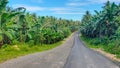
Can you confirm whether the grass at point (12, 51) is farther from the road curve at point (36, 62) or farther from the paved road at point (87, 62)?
the paved road at point (87, 62)

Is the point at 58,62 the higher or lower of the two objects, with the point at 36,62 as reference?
lower

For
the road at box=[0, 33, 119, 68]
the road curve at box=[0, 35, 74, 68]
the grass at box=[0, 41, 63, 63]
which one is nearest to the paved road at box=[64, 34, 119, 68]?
the road at box=[0, 33, 119, 68]

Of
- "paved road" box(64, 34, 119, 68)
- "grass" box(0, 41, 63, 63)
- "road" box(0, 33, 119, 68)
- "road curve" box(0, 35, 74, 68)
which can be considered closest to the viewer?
"road curve" box(0, 35, 74, 68)

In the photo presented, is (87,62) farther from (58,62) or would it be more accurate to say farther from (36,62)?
(36,62)

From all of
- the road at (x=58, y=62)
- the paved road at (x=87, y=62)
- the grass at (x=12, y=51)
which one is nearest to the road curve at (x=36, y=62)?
the road at (x=58, y=62)

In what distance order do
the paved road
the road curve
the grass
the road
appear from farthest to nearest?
the grass
the paved road
the road
the road curve

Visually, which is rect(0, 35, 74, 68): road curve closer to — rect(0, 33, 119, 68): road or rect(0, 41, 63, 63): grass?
rect(0, 33, 119, 68): road

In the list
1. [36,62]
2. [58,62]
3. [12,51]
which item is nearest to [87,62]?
[58,62]

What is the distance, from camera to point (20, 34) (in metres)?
55.0

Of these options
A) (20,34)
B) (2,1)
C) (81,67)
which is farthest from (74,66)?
(20,34)

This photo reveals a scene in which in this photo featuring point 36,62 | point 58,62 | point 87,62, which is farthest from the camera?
point 87,62

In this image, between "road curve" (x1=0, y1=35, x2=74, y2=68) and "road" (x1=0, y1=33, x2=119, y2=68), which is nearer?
"road curve" (x1=0, y1=35, x2=74, y2=68)

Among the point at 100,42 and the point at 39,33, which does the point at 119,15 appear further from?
the point at 39,33

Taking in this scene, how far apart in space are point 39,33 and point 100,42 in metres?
16.5
